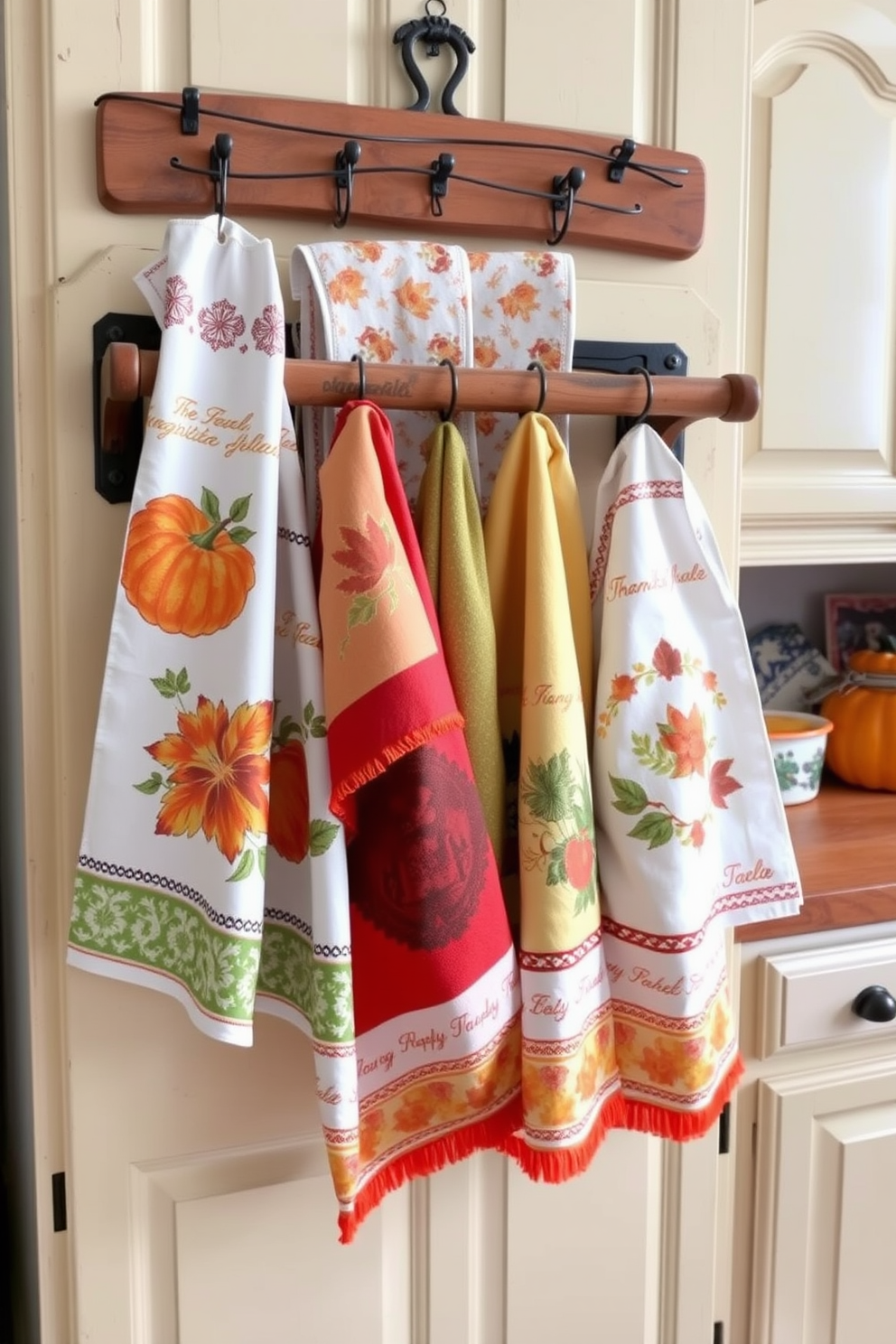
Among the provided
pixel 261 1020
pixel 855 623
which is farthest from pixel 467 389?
pixel 855 623

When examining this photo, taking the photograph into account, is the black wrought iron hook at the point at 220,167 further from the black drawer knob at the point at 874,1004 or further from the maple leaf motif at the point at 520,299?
the black drawer knob at the point at 874,1004

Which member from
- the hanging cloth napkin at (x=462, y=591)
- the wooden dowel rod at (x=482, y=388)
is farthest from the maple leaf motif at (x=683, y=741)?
the wooden dowel rod at (x=482, y=388)

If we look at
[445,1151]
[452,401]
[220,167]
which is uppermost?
[220,167]

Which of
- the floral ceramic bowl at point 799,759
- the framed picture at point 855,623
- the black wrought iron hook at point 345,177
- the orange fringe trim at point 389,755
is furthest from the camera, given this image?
the framed picture at point 855,623

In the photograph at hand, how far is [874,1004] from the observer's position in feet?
3.60

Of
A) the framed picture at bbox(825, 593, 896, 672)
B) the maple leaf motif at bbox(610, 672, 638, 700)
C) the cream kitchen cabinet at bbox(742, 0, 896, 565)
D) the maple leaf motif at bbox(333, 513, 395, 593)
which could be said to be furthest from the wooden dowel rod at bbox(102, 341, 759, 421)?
the framed picture at bbox(825, 593, 896, 672)

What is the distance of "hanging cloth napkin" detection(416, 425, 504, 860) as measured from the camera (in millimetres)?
838

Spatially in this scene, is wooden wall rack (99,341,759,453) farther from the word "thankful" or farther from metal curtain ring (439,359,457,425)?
the word "thankful"

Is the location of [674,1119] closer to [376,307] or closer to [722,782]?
[722,782]

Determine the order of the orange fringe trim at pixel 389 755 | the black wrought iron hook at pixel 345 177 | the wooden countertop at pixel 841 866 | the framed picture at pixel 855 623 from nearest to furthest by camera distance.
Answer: the orange fringe trim at pixel 389 755
the black wrought iron hook at pixel 345 177
the wooden countertop at pixel 841 866
the framed picture at pixel 855 623

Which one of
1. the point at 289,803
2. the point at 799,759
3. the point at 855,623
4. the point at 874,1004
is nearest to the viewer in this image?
the point at 289,803

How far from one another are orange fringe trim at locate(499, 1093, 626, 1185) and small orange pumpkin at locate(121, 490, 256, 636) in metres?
0.46

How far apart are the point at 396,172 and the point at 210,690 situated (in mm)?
434

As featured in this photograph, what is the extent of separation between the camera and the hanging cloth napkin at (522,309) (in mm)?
894
